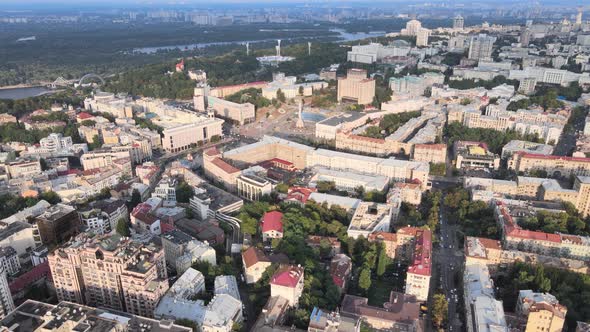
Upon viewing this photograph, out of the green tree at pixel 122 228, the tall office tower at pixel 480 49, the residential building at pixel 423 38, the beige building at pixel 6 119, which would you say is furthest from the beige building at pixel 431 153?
the residential building at pixel 423 38

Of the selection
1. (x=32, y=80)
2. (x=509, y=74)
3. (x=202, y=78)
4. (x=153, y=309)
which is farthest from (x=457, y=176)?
(x=32, y=80)

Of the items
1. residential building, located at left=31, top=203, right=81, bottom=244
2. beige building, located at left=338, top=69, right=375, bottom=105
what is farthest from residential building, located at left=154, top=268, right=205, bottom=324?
beige building, located at left=338, top=69, right=375, bottom=105

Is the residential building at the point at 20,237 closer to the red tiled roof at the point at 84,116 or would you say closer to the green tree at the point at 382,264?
the green tree at the point at 382,264

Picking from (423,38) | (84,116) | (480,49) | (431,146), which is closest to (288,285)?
(431,146)

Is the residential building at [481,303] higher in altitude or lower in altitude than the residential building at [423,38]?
lower

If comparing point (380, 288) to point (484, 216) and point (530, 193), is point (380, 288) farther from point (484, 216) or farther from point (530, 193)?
point (530, 193)

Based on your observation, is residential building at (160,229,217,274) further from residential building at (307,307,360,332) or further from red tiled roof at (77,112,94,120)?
red tiled roof at (77,112,94,120)
